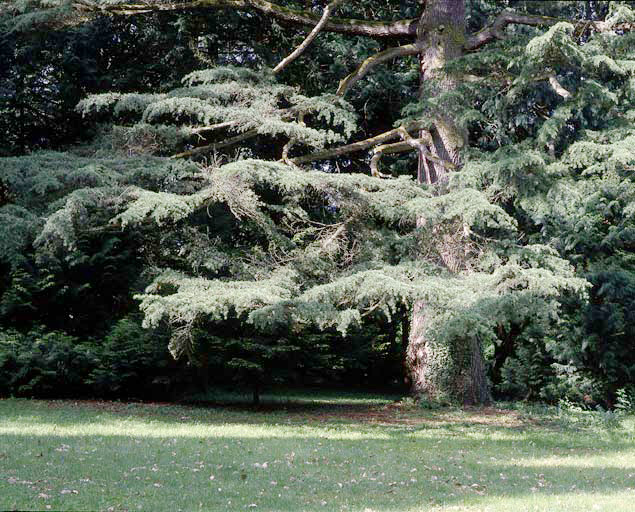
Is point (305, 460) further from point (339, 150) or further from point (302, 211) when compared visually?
point (339, 150)

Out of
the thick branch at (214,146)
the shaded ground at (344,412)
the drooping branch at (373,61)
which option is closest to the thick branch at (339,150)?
the thick branch at (214,146)

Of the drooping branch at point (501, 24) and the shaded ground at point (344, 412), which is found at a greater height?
the drooping branch at point (501, 24)

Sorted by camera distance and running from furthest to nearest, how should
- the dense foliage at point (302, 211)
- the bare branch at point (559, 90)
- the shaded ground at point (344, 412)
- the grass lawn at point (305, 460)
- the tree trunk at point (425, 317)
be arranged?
1. the tree trunk at point (425, 317)
2. the shaded ground at point (344, 412)
3. the bare branch at point (559, 90)
4. the dense foliage at point (302, 211)
5. the grass lawn at point (305, 460)

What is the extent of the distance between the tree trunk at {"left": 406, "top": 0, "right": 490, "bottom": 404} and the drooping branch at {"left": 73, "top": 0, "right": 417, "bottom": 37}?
Result: 0.69 metres

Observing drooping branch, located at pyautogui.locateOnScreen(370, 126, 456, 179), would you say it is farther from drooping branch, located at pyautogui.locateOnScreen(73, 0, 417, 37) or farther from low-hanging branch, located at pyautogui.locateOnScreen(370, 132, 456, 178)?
drooping branch, located at pyautogui.locateOnScreen(73, 0, 417, 37)

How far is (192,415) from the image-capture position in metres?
12.3

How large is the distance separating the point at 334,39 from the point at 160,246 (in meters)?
7.13

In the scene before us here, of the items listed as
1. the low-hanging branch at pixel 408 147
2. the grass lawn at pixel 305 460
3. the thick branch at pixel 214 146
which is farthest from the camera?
the low-hanging branch at pixel 408 147

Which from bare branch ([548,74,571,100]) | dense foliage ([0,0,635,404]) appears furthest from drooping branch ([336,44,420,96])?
bare branch ([548,74,571,100])

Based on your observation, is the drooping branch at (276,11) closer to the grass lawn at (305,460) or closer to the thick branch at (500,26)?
the thick branch at (500,26)

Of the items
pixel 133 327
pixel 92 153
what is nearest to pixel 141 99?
pixel 92 153

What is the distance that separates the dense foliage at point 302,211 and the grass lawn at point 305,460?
1509mm

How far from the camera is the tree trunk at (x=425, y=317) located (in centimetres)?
1444

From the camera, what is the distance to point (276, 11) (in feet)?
49.4
